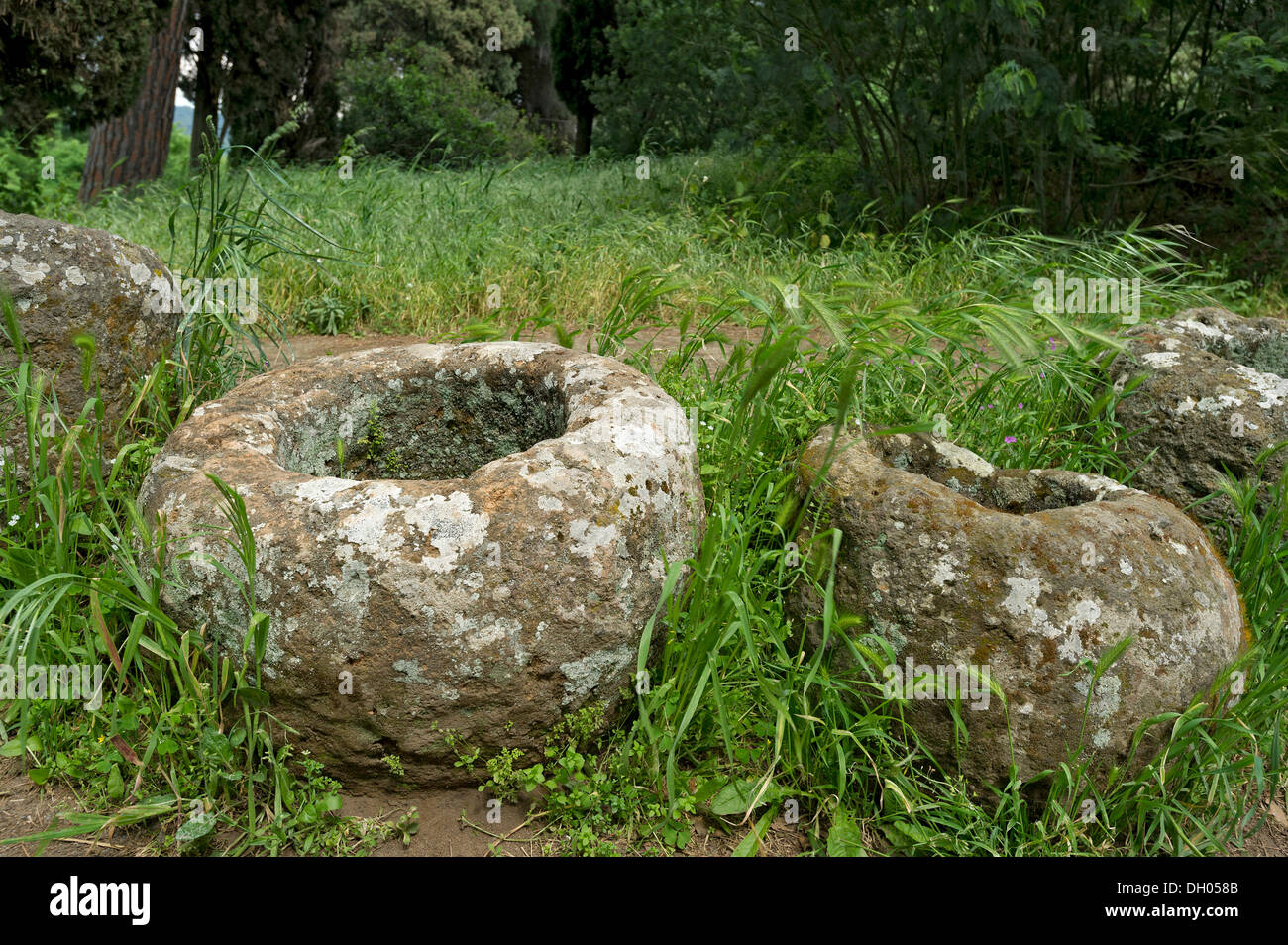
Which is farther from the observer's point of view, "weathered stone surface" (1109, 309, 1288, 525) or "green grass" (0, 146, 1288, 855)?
"weathered stone surface" (1109, 309, 1288, 525)

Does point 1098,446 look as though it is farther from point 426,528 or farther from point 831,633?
point 426,528

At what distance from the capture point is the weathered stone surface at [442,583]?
211cm

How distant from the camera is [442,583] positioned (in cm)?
210

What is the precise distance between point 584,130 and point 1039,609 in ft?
46.3

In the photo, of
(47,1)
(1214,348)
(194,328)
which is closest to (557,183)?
(47,1)

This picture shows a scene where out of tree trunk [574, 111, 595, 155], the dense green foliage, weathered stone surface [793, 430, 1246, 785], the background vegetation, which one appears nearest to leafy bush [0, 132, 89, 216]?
the background vegetation

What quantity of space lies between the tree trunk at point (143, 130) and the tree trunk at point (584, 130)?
6.53 meters

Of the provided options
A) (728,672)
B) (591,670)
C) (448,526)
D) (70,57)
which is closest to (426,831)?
(591,670)

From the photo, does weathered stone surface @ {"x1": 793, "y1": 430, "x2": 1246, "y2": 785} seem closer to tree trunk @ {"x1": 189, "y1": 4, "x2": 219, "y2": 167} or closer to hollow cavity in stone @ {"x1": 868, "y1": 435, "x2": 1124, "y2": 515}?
hollow cavity in stone @ {"x1": 868, "y1": 435, "x2": 1124, "y2": 515}

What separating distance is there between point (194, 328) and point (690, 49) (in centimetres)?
808

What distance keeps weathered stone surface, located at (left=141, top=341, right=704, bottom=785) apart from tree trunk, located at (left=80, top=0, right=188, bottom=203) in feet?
28.0

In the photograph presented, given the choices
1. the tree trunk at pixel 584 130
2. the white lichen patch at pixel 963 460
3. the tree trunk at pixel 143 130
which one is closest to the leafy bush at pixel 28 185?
the tree trunk at pixel 143 130

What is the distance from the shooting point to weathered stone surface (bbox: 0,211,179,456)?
9.72ft

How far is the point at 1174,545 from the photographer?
2.38 metres
